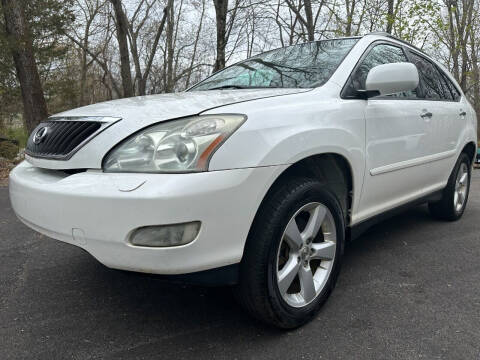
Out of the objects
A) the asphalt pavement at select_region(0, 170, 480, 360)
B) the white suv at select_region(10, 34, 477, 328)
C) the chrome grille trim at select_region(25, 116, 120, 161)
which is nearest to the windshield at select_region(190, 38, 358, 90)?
the white suv at select_region(10, 34, 477, 328)

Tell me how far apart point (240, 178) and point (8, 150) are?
902 cm

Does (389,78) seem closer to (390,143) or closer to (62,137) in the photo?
(390,143)

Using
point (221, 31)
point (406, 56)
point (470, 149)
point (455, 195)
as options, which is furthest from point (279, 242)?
point (221, 31)

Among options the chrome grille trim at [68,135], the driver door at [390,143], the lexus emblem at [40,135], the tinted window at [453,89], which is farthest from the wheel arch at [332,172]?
the tinted window at [453,89]

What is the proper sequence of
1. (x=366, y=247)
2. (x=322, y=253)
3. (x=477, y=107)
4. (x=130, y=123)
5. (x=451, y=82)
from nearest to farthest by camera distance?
(x=130, y=123) → (x=322, y=253) → (x=366, y=247) → (x=451, y=82) → (x=477, y=107)

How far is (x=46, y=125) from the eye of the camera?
2.19 meters

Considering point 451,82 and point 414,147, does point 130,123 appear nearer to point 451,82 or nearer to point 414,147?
point 414,147

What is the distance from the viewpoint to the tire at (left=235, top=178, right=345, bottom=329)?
1790mm

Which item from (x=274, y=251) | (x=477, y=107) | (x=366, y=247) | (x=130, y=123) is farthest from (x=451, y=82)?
(x=477, y=107)

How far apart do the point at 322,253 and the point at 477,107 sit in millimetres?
33620

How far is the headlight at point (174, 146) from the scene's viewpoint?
1.65m

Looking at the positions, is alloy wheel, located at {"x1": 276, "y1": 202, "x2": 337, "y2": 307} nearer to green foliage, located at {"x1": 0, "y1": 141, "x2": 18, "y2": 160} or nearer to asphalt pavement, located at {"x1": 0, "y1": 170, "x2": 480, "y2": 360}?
asphalt pavement, located at {"x1": 0, "y1": 170, "x2": 480, "y2": 360}

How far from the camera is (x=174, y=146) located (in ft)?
5.53

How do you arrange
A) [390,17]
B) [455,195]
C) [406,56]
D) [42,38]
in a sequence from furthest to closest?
[390,17], [42,38], [455,195], [406,56]
